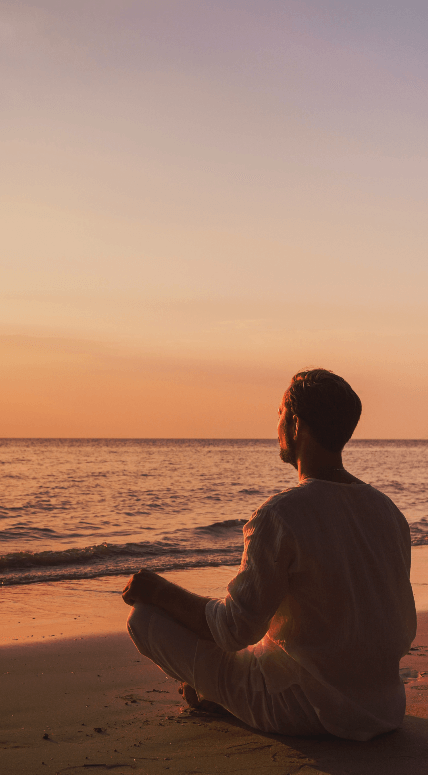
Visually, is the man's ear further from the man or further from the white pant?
the white pant

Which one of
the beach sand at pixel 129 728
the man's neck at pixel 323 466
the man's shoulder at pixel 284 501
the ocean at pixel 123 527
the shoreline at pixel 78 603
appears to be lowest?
the ocean at pixel 123 527

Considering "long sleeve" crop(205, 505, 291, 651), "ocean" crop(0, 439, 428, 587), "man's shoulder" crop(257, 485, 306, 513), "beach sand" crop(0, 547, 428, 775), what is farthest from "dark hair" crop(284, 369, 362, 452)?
"ocean" crop(0, 439, 428, 587)

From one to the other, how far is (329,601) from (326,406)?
666 mm

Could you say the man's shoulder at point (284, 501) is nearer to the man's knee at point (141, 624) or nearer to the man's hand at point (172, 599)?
the man's hand at point (172, 599)

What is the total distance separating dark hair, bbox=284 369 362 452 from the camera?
2168 mm

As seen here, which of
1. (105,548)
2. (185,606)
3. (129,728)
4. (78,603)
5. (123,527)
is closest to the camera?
(185,606)

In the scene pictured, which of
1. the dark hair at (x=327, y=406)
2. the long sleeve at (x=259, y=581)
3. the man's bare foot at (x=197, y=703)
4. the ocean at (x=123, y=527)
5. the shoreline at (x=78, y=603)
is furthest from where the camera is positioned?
the ocean at (x=123, y=527)

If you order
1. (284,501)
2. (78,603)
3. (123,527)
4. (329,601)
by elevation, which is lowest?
(123,527)

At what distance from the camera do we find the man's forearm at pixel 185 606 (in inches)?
94.1

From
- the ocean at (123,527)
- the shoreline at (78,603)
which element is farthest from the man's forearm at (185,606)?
the ocean at (123,527)

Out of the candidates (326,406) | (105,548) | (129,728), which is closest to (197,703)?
(129,728)

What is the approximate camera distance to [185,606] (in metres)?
2.42

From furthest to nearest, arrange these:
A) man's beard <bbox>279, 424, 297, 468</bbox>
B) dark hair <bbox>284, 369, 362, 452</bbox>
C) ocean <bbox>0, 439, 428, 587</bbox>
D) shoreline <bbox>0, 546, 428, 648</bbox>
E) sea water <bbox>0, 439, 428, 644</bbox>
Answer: ocean <bbox>0, 439, 428, 587</bbox> < sea water <bbox>0, 439, 428, 644</bbox> < shoreline <bbox>0, 546, 428, 648</bbox> < man's beard <bbox>279, 424, 297, 468</bbox> < dark hair <bbox>284, 369, 362, 452</bbox>

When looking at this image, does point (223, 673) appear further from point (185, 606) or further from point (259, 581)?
point (259, 581)
